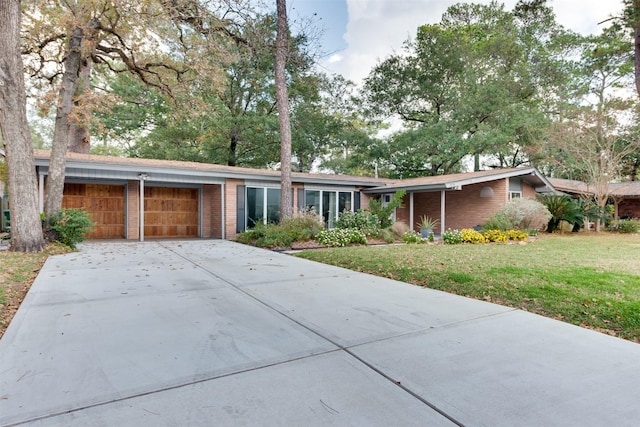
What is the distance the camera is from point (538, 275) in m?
5.63

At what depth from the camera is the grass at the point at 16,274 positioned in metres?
3.96

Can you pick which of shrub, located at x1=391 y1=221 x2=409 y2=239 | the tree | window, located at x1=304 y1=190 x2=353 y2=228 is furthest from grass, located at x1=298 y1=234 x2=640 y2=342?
the tree

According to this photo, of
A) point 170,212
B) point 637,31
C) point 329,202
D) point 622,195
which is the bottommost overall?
point 170,212

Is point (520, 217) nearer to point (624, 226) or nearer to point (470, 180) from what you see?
point (470, 180)

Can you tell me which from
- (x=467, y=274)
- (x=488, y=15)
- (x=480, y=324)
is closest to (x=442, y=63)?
(x=488, y=15)

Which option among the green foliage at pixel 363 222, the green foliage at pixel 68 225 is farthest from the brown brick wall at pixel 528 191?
the green foliage at pixel 68 225

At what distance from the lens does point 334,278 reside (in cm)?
581

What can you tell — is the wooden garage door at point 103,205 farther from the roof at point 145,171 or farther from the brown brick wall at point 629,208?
the brown brick wall at point 629,208

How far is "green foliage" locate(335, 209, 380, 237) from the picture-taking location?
11.8 m

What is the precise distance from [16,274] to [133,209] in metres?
7.12

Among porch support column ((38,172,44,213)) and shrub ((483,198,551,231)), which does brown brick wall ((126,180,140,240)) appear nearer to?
porch support column ((38,172,44,213))

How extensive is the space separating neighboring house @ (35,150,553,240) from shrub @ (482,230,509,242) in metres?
2.44

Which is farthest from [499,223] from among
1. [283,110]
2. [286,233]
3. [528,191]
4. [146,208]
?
[146,208]

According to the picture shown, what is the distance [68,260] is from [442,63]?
21047mm
